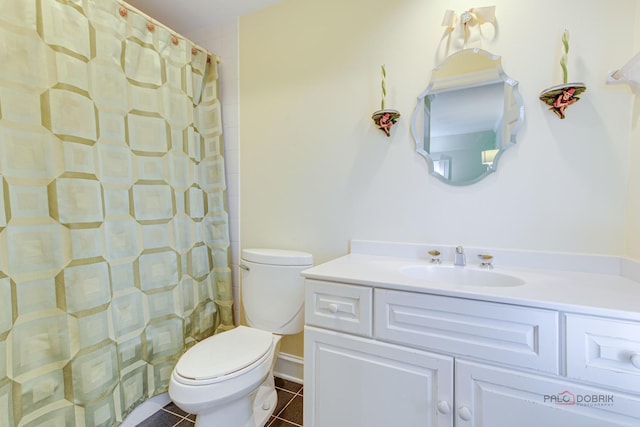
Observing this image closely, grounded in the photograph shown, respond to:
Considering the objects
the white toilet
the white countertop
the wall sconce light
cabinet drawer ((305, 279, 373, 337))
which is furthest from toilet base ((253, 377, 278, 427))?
the wall sconce light

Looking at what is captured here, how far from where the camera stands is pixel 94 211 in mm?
1255

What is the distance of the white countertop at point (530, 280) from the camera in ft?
2.62

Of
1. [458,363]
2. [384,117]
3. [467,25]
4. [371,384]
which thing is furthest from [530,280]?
[467,25]

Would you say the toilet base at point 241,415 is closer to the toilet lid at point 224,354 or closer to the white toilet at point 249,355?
the white toilet at point 249,355

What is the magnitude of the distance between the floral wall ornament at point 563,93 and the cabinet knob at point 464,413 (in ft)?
3.75

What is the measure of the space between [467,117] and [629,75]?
52cm

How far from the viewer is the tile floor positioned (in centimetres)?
146

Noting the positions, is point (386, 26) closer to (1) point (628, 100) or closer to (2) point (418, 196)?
(2) point (418, 196)

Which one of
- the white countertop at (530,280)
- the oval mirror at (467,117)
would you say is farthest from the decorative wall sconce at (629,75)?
the white countertop at (530,280)

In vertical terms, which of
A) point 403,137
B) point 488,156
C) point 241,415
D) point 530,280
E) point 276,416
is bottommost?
point 276,416

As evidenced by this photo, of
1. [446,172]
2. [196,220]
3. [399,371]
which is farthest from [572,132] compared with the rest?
[196,220]

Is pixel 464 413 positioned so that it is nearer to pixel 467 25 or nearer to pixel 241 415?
pixel 241 415

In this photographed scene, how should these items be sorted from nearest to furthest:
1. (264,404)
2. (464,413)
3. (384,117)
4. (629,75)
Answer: (464,413) < (629,75) < (384,117) < (264,404)

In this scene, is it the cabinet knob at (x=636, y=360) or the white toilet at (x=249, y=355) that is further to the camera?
the white toilet at (x=249, y=355)
